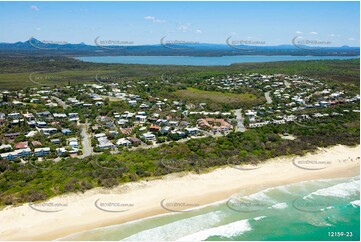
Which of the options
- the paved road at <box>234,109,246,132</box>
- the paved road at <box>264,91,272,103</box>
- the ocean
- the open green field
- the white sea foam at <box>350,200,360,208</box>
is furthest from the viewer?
the paved road at <box>264,91,272,103</box>

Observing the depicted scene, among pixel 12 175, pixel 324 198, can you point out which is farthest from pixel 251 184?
pixel 12 175

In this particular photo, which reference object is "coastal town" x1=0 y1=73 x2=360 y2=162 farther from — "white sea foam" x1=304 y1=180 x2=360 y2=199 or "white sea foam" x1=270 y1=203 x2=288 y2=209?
"white sea foam" x1=270 y1=203 x2=288 y2=209

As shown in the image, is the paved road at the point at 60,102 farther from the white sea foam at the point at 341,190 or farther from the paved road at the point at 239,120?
the white sea foam at the point at 341,190

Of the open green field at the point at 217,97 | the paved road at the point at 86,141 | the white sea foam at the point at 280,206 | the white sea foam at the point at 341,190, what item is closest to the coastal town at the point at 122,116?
the paved road at the point at 86,141

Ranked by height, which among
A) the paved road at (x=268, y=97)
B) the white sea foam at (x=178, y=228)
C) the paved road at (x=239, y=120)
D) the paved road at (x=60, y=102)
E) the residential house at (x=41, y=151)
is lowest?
the white sea foam at (x=178, y=228)

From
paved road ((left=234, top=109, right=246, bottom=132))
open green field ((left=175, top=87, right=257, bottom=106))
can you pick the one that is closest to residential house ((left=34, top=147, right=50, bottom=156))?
paved road ((left=234, top=109, right=246, bottom=132))

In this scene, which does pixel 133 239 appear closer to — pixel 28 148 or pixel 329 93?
pixel 28 148

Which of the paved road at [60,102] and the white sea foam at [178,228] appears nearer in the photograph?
the white sea foam at [178,228]

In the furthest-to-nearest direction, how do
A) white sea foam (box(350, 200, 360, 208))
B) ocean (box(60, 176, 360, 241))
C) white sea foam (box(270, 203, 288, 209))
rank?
white sea foam (box(350, 200, 360, 208))
white sea foam (box(270, 203, 288, 209))
ocean (box(60, 176, 360, 241))
